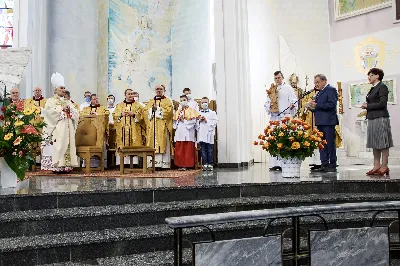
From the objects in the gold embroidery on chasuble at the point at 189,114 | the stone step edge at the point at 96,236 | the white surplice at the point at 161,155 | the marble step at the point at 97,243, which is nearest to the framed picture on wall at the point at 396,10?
the gold embroidery on chasuble at the point at 189,114

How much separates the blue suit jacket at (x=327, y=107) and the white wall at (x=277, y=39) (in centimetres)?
494

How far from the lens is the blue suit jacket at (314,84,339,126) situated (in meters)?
8.18

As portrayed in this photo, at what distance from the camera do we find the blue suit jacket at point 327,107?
322 inches

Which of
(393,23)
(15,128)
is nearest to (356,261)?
(15,128)

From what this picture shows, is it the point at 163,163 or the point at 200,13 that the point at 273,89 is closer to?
the point at 163,163

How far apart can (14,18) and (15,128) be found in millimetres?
8043

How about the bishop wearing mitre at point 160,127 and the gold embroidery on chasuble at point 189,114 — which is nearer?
the gold embroidery on chasuble at point 189,114

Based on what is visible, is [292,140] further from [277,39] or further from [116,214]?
[277,39]

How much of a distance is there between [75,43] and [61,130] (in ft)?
17.2

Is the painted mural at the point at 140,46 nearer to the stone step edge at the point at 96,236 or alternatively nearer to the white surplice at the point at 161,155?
the white surplice at the point at 161,155

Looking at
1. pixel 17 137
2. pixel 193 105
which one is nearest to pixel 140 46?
pixel 193 105

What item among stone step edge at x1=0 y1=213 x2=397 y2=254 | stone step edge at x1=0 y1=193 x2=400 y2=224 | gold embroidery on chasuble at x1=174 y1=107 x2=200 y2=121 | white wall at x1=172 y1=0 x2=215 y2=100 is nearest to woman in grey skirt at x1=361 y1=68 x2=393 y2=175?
stone step edge at x1=0 y1=193 x2=400 y2=224

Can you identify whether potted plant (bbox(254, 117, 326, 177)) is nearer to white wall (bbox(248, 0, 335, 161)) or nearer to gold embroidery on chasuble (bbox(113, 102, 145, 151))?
gold embroidery on chasuble (bbox(113, 102, 145, 151))

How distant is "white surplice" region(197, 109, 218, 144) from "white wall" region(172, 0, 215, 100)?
3389mm
